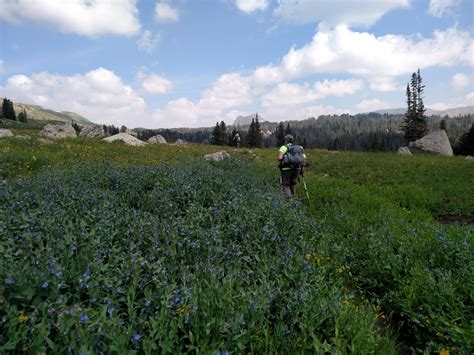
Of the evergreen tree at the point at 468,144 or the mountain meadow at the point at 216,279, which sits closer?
the mountain meadow at the point at 216,279

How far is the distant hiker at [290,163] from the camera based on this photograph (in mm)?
10453

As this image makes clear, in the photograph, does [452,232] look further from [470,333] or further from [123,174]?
[123,174]

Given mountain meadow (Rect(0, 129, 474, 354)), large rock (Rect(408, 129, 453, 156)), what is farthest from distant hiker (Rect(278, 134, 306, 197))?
large rock (Rect(408, 129, 453, 156))

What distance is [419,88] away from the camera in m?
58.9

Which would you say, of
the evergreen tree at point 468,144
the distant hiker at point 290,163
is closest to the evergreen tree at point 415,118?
the evergreen tree at point 468,144

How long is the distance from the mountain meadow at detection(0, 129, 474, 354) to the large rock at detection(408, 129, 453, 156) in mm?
30422

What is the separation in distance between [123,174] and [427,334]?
865 cm

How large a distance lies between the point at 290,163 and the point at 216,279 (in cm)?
725

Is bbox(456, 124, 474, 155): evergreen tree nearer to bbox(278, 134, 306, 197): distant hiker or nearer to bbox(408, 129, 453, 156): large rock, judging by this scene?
bbox(408, 129, 453, 156): large rock

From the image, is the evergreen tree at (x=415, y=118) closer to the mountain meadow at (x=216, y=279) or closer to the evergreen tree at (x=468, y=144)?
the evergreen tree at (x=468, y=144)

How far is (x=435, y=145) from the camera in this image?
110ft

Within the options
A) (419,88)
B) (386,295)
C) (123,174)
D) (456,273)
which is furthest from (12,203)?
(419,88)

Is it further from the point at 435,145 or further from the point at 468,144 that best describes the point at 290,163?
the point at 468,144

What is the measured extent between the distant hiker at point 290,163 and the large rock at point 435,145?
2997cm
